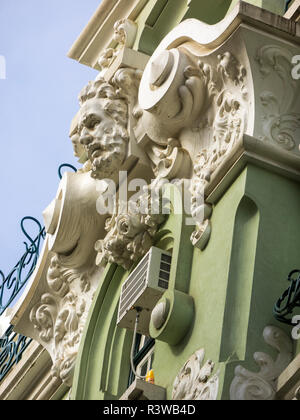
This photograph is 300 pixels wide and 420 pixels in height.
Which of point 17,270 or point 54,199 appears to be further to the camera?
point 17,270

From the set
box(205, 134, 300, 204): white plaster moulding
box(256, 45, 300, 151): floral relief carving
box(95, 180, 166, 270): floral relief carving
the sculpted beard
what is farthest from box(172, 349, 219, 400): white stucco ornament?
the sculpted beard

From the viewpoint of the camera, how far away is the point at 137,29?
16703 millimetres

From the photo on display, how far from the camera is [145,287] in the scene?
43.2 feet

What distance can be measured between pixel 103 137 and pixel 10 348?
4.74 meters

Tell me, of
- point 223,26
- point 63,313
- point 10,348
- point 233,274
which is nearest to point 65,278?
point 63,313

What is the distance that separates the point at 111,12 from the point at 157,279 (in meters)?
5.23

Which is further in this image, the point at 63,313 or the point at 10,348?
the point at 10,348

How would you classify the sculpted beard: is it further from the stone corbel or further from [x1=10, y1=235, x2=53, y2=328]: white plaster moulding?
[x1=10, y1=235, x2=53, y2=328]: white plaster moulding

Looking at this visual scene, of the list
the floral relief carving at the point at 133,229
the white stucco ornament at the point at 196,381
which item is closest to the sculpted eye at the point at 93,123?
the floral relief carving at the point at 133,229

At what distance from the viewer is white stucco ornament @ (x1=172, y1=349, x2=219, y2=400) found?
447 inches

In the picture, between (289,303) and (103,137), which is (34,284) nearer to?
(103,137)

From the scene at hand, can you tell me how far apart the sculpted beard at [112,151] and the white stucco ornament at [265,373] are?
12.0 feet
